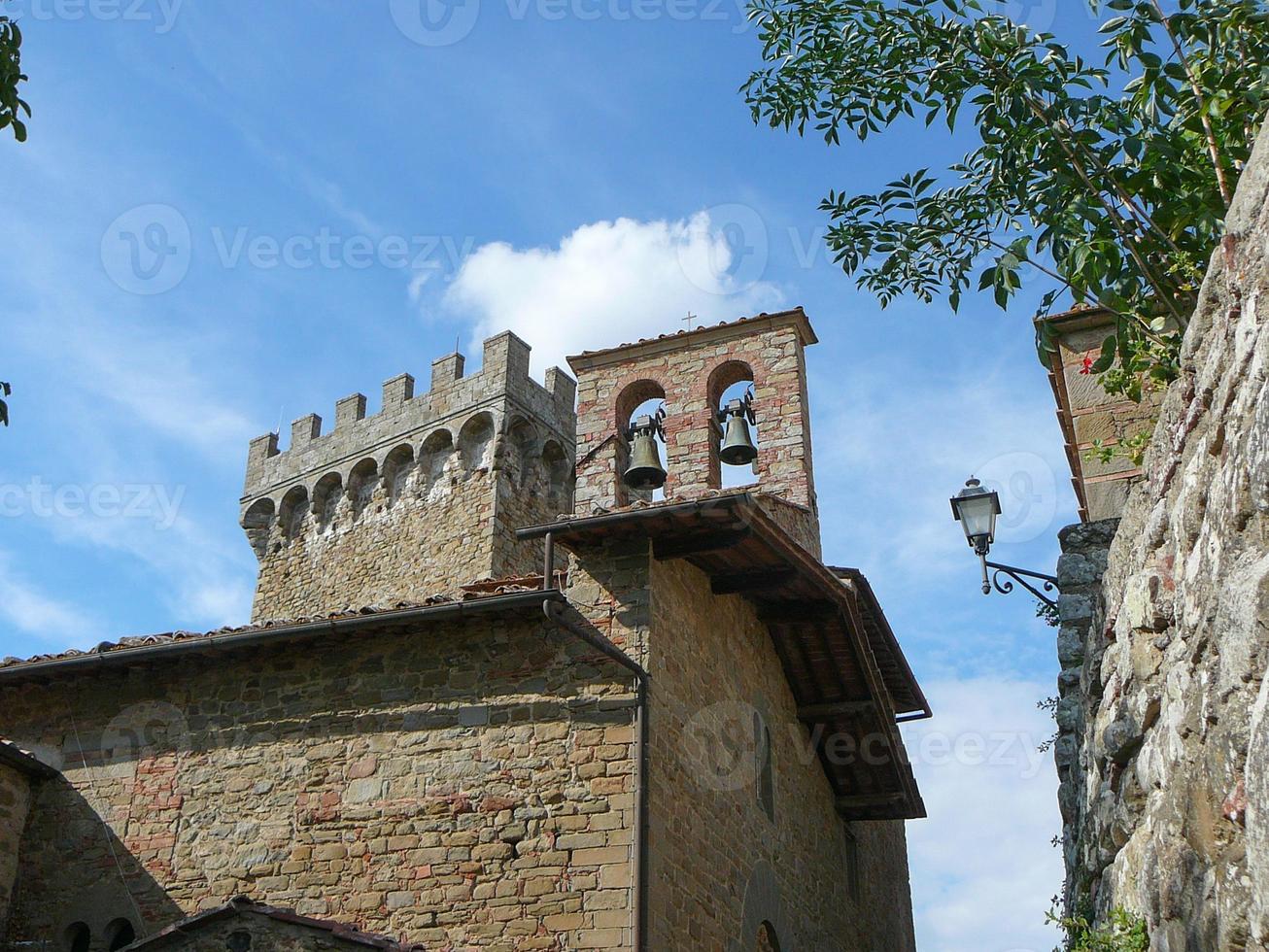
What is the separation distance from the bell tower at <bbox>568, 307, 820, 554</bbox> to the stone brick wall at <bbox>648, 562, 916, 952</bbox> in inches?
47.3

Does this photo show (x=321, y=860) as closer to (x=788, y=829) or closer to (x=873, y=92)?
(x=788, y=829)

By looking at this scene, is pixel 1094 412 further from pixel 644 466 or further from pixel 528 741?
pixel 528 741

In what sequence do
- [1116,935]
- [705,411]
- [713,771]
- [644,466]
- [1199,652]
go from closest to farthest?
[1199,652] < [1116,935] < [713,771] < [644,466] < [705,411]

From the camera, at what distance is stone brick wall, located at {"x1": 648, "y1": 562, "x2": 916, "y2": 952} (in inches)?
342

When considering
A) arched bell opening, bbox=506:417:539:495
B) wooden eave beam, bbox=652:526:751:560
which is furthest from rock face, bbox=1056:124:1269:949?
arched bell opening, bbox=506:417:539:495

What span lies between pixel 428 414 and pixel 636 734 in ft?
42.8

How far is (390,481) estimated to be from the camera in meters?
20.6

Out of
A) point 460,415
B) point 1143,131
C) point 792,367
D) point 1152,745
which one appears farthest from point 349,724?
point 460,415

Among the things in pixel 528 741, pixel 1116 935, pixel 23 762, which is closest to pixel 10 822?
pixel 23 762

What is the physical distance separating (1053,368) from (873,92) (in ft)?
8.61

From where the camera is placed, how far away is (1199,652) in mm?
4504

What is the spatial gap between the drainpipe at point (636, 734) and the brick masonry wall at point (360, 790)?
93 mm

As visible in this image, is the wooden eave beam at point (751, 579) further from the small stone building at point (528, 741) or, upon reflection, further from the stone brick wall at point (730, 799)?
the stone brick wall at point (730, 799)

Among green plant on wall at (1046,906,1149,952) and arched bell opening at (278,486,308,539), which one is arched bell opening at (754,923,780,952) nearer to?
green plant on wall at (1046,906,1149,952)
